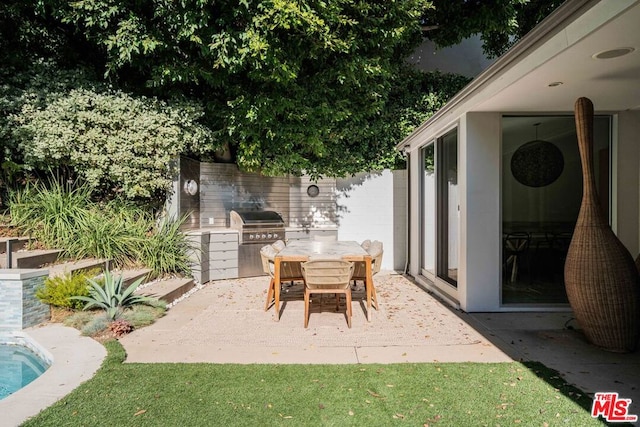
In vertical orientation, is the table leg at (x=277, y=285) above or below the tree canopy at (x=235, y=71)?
below

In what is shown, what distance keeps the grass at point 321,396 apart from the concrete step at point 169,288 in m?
2.11

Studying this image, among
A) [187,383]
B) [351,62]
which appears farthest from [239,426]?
[351,62]

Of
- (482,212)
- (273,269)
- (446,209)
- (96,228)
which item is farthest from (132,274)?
(482,212)

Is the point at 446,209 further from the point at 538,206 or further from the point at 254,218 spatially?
the point at 254,218

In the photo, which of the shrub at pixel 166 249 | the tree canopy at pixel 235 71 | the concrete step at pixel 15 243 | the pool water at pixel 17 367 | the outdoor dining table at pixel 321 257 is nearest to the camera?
the pool water at pixel 17 367

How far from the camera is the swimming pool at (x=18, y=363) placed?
302cm

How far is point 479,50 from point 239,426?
11.8 meters

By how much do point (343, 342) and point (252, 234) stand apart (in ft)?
13.2

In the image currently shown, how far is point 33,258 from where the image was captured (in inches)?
189

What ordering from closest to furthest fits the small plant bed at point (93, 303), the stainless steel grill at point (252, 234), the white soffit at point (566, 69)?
the white soffit at point (566, 69), the small plant bed at point (93, 303), the stainless steel grill at point (252, 234)

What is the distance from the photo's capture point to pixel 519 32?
984 centimetres

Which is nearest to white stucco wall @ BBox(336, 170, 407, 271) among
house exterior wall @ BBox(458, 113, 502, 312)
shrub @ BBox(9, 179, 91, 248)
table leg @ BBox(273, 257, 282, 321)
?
house exterior wall @ BBox(458, 113, 502, 312)

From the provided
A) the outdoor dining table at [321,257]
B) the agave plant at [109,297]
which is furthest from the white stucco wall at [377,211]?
the agave plant at [109,297]

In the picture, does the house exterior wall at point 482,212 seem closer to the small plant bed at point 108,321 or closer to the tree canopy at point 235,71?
the tree canopy at point 235,71
